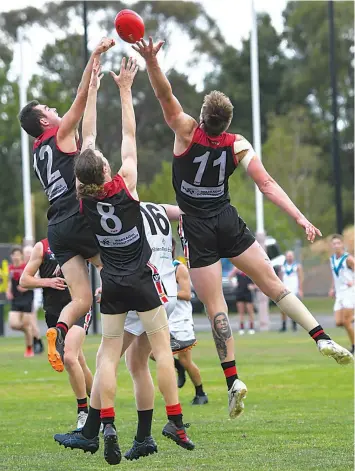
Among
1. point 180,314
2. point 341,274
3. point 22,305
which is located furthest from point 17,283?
point 180,314

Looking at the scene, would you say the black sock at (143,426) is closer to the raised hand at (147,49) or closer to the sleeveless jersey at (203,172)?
the sleeveless jersey at (203,172)

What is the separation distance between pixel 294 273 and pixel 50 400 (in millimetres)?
15003

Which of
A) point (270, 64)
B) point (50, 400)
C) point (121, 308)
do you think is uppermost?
point (270, 64)

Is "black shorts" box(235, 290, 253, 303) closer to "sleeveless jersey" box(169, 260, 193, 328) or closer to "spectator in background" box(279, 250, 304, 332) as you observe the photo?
"spectator in background" box(279, 250, 304, 332)

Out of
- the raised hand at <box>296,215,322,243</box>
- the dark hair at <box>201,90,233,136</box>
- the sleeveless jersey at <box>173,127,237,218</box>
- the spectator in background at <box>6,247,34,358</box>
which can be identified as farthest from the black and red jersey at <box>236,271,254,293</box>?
the raised hand at <box>296,215,322,243</box>

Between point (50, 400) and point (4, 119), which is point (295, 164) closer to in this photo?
point (4, 119)

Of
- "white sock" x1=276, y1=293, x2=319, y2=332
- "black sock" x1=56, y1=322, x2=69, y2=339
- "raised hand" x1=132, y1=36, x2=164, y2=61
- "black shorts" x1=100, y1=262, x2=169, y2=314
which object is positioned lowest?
"black sock" x1=56, y1=322, x2=69, y2=339

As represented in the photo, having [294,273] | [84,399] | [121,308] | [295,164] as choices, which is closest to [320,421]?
[84,399]

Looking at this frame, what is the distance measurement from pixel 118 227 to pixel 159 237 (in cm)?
118

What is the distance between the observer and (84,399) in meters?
10.3

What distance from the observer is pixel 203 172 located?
348 inches

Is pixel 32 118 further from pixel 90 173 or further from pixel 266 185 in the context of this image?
pixel 266 185

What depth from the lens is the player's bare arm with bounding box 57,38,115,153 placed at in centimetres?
868

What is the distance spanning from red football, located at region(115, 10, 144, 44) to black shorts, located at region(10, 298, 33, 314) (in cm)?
1331
